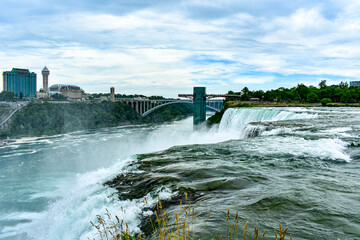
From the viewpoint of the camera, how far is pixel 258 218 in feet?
12.0

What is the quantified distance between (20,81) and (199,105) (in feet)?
398

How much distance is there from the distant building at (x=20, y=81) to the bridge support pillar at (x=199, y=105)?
111849mm

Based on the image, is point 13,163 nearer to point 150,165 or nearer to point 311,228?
point 150,165

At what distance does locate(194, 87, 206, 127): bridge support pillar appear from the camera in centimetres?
3722

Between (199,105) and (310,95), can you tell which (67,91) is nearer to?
(199,105)

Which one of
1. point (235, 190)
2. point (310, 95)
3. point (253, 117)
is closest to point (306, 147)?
point (235, 190)

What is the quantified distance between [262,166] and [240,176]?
1.13 m

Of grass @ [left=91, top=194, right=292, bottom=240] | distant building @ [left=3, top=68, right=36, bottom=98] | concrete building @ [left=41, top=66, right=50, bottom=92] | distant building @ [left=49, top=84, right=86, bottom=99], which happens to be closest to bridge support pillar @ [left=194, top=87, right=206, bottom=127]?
grass @ [left=91, top=194, right=292, bottom=240]

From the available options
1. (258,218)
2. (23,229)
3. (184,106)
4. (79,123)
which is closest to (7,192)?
(23,229)

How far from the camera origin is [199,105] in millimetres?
37219

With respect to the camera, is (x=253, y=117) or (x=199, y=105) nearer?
(x=253, y=117)

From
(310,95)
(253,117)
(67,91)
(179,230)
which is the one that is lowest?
(179,230)

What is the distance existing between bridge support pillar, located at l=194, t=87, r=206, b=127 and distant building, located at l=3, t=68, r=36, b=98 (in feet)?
367

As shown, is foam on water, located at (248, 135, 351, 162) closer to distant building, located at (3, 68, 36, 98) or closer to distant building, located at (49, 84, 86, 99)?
distant building, located at (49, 84, 86, 99)
